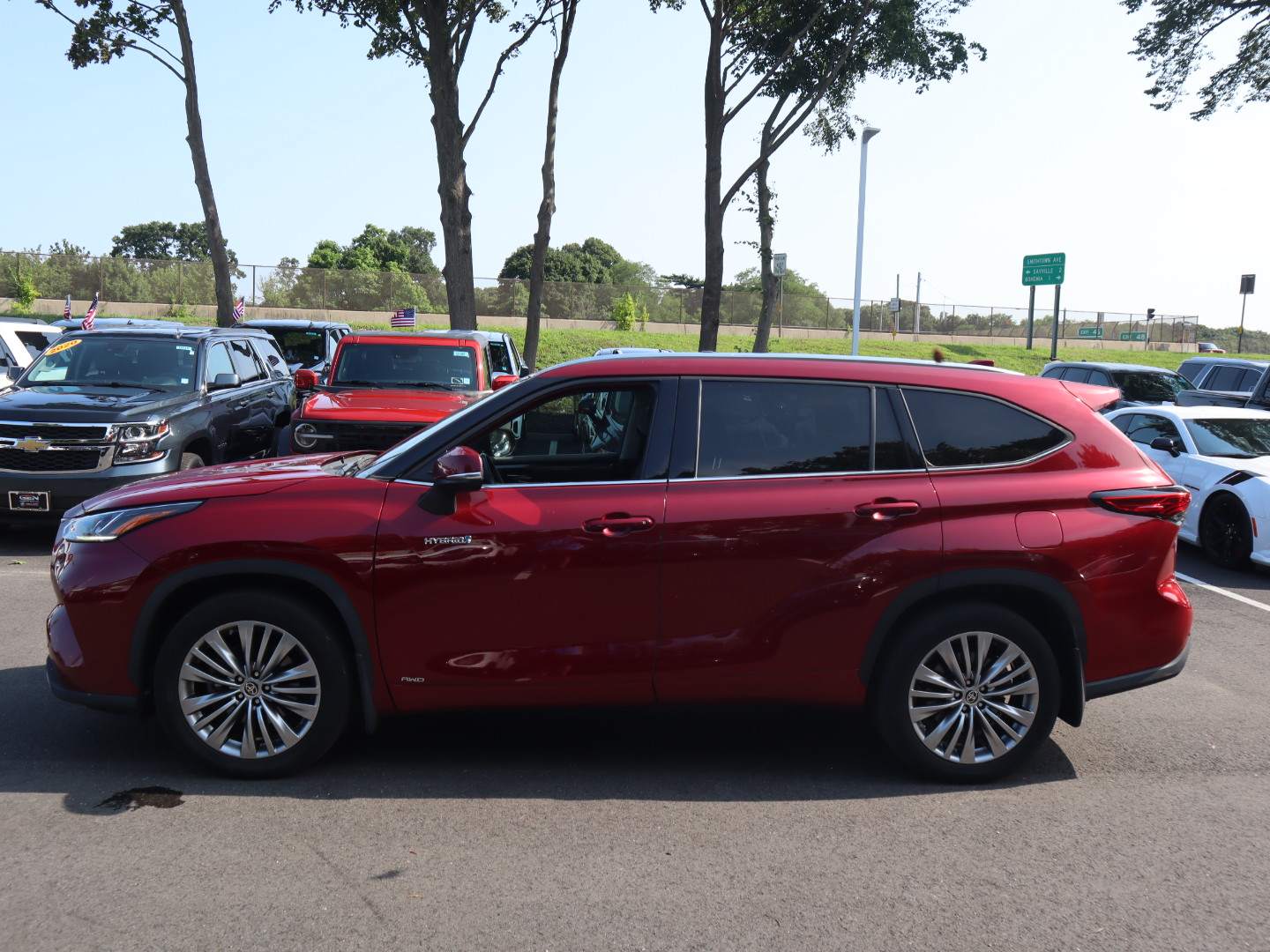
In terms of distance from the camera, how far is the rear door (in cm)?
444

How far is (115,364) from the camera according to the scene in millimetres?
10797

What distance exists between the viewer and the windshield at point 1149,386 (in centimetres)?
1920

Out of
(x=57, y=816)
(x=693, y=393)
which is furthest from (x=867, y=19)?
(x=57, y=816)

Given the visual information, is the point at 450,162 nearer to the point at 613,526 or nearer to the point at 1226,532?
the point at 1226,532

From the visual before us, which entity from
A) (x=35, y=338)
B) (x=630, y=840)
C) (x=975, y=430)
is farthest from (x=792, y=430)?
(x=35, y=338)

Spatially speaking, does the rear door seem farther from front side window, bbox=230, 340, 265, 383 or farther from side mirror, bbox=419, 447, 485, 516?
front side window, bbox=230, 340, 265, 383

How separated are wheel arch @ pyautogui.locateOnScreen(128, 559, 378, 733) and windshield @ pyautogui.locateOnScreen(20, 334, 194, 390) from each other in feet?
22.5

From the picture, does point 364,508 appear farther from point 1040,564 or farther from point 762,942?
point 1040,564

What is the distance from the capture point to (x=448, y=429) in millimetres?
4641

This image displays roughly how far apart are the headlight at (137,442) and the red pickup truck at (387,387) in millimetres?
1362

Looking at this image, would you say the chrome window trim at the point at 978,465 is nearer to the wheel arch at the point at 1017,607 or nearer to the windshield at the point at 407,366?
the wheel arch at the point at 1017,607

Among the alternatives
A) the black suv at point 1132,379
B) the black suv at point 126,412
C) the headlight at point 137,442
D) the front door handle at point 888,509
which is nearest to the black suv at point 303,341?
Result: the black suv at point 126,412

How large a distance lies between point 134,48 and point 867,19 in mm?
16591

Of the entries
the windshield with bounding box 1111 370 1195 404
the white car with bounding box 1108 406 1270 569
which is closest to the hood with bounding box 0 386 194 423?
the white car with bounding box 1108 406 1270 569
